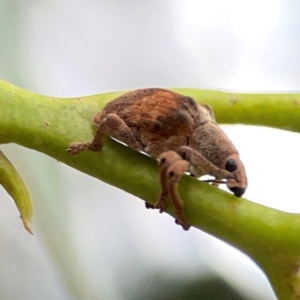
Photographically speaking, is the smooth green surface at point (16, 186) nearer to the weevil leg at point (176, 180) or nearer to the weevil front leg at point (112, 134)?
the weevil front leg at point (112, 134)

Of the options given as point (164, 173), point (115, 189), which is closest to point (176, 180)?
point (164, 173)

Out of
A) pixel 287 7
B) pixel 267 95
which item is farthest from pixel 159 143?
pixel 287 7

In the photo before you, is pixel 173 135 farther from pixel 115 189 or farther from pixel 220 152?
pixel 115 189

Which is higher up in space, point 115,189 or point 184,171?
point 115,189

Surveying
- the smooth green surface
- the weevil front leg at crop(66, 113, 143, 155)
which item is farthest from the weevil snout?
the smooth green surface

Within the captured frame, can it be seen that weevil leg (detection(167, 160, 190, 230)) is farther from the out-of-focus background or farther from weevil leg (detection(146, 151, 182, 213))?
the out-of-focus background

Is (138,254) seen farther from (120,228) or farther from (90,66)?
(90,66)
